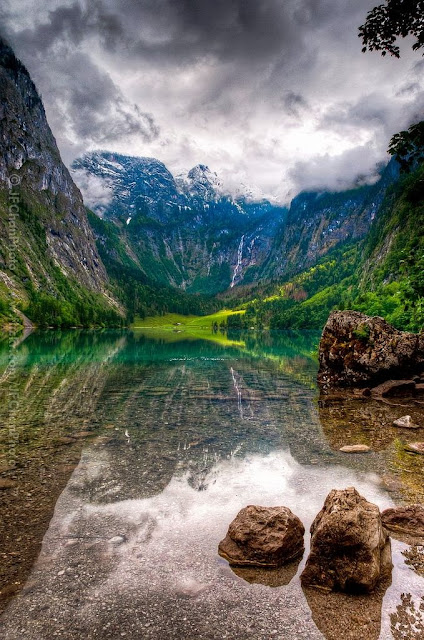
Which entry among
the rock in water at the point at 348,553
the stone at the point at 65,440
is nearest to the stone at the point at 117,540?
the rock in water at the point at 348,553

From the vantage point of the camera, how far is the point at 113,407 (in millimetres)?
27922

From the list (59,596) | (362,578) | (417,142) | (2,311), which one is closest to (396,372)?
(417,142)

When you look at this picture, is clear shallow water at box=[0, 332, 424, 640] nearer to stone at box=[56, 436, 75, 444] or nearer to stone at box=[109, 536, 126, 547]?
stone at box=[109, 536, 126, 547]

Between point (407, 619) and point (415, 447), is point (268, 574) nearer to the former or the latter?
point (407, 619)

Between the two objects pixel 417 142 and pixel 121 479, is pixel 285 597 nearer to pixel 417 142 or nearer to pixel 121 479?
pixel 121 479

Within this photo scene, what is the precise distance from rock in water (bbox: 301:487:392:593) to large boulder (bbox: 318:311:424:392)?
2880 cm

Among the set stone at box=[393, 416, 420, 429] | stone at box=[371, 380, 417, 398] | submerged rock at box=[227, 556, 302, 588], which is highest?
submerged rock at box=[227, 556, 302, 588]

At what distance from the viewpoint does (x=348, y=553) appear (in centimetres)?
872

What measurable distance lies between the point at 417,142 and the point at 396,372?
28.1m

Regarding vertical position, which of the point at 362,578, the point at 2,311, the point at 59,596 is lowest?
the point at 2,311

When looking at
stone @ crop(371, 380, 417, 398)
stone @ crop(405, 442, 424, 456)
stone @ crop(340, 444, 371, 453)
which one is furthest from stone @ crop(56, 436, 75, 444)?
stone @ crop(371, 380, 417, 398)

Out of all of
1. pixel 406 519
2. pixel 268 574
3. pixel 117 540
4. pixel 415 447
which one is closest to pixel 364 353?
pixel 415 447

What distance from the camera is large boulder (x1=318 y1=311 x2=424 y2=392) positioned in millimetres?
36031

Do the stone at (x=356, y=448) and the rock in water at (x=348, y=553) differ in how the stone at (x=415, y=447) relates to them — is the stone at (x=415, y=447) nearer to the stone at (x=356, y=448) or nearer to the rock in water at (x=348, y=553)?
the stone at (x=356, y=448)
